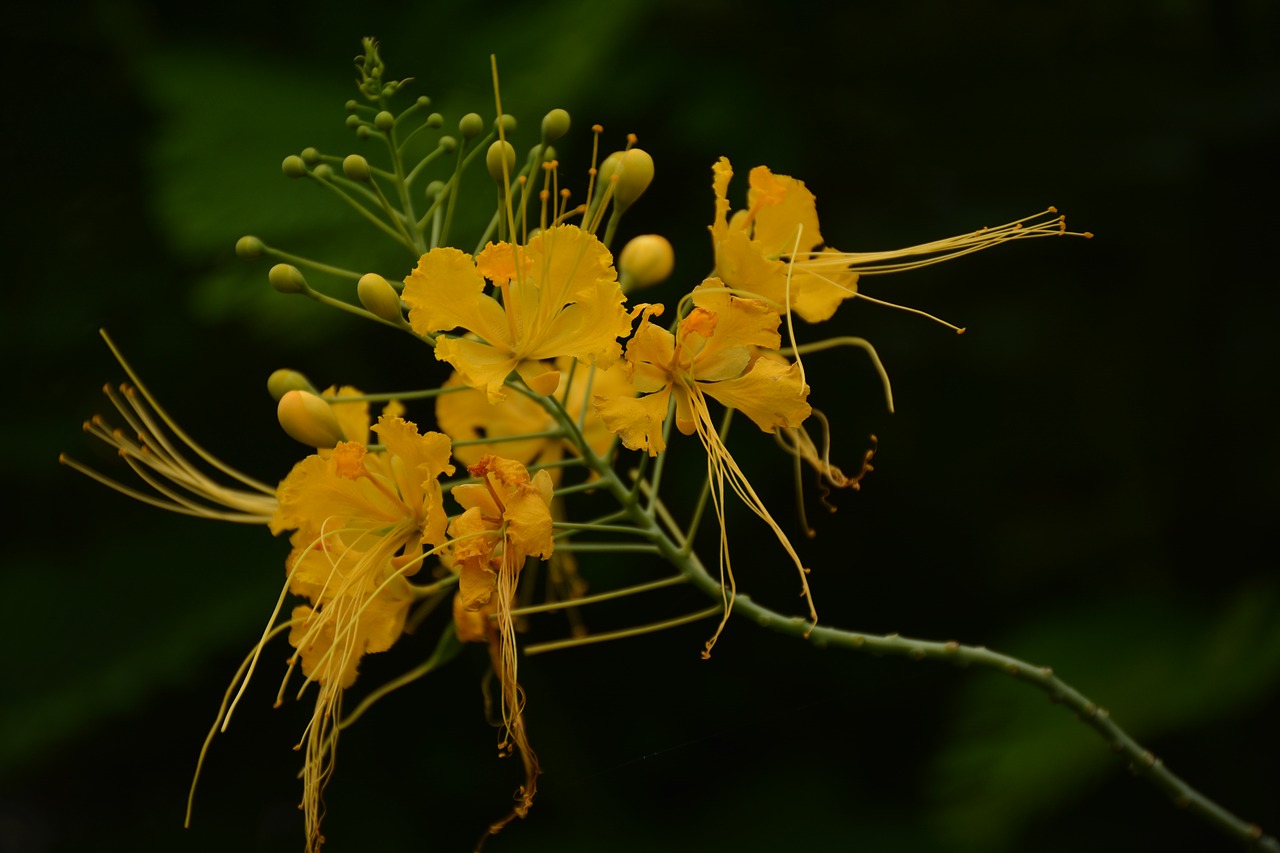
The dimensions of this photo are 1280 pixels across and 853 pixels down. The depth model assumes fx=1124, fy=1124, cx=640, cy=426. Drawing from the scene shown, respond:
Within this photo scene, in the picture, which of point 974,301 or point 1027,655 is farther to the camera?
point 974,301

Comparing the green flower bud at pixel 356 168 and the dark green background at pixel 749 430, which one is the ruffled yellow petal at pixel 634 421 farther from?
the dark green background at pixel 749 430

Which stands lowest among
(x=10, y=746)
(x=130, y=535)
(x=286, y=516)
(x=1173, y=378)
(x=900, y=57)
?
(x=10, y=746)

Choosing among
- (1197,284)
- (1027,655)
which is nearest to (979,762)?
(1027,655)

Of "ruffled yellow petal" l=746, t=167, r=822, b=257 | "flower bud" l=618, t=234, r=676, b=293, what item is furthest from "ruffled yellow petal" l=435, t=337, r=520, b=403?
"ruffled yellow petal" l=746, t=167, r=822, b=257

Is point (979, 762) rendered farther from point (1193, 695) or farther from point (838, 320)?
point (838, 320)

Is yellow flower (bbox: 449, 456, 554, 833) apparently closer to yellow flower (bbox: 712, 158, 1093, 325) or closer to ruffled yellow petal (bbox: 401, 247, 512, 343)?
ruffled yellow petal (bbox: 401, 247, 512, 343)

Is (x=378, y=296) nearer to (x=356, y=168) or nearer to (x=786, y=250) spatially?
(x=356, y=168)
